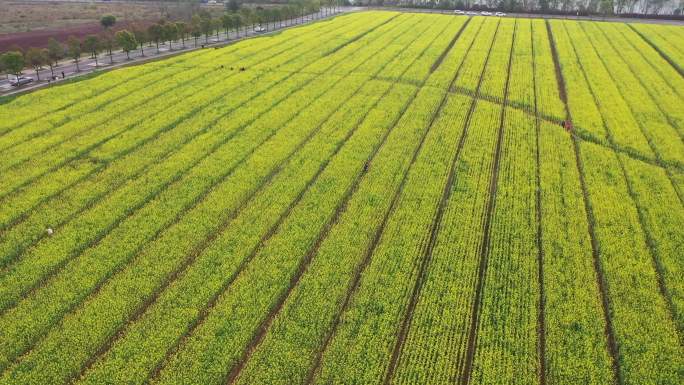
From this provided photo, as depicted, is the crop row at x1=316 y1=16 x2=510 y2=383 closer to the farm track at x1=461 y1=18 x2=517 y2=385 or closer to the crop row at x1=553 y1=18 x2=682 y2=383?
the farm track at x1=461 y1=18 x2=517 y2=385

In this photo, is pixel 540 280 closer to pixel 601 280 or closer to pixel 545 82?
pixel 601 280

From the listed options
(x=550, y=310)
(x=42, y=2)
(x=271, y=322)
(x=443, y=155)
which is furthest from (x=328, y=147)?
(x=42, y=2)

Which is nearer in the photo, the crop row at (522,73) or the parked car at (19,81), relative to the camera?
the crop row at (522,73)

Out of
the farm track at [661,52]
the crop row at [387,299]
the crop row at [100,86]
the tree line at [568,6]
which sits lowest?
the crop row at [387,299]

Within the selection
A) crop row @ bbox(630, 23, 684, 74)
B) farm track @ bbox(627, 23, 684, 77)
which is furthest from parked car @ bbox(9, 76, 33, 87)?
crop row @ bbox(630, 23, 684, 74)

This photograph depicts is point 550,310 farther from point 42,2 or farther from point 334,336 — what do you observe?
point 42,2

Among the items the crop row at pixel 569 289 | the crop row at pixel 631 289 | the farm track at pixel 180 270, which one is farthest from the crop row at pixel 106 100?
the crop row at pixel 631 289

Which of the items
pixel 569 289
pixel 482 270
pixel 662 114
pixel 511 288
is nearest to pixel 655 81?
pixel 662 114

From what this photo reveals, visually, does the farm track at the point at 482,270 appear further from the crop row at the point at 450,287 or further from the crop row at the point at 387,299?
the crop row at the point at 387,299

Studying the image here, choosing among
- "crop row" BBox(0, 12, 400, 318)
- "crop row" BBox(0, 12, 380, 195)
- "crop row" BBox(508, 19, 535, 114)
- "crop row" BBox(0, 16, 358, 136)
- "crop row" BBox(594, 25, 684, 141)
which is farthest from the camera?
"crop row" BBox(508, 19, 535, 114)

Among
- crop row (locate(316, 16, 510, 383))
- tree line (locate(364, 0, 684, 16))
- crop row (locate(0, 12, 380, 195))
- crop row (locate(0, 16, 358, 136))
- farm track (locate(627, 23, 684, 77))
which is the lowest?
crop row (locate(316, 16, 510, 383))
